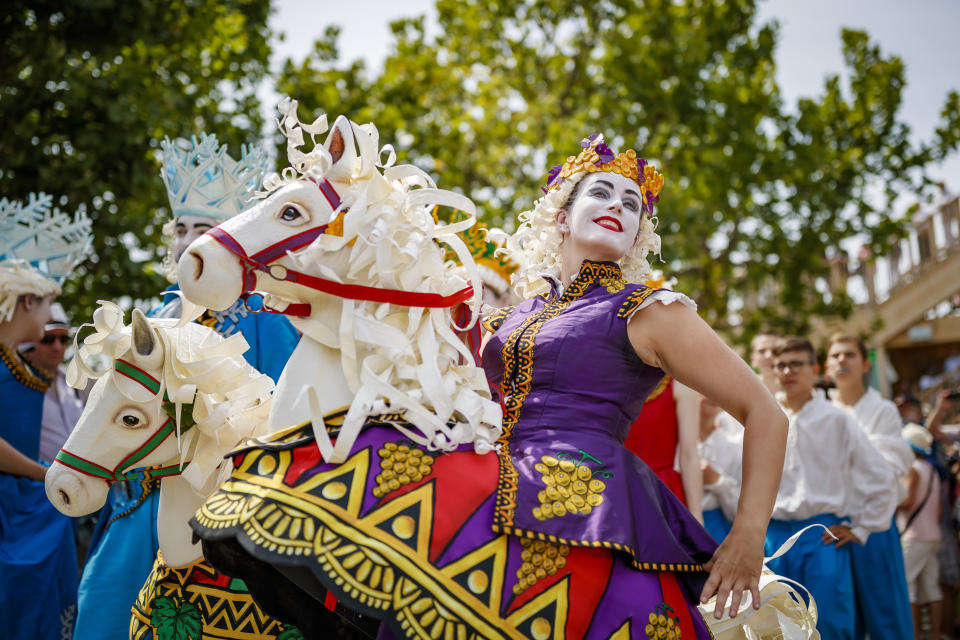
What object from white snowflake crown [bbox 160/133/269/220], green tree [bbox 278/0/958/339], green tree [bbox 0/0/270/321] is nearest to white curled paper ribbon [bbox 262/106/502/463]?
white snowflake crown [bbox 160/133/269/220]

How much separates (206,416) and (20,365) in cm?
273

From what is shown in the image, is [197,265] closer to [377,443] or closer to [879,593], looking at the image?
[377,443]

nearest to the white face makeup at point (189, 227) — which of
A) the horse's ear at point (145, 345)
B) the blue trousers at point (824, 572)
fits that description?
the horse's ear at point (145, 345)

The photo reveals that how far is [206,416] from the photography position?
2.80m

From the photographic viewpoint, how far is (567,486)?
7.64 ft

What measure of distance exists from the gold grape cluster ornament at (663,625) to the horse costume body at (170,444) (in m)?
1.13

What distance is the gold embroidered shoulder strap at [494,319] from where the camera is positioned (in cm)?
307

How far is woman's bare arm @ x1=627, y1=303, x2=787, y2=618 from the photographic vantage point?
2398 mm

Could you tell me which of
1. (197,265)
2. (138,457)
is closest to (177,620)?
(138,457)

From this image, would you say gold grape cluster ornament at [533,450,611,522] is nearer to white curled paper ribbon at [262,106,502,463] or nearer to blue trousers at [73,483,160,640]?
white curled paper ribbon at [262,106,502,463]

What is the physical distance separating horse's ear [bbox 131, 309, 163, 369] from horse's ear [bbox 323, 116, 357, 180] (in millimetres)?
843

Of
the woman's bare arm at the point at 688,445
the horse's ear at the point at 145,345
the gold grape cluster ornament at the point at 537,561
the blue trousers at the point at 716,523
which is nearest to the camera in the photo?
the gold grape cluster ornament at the point at 537,561

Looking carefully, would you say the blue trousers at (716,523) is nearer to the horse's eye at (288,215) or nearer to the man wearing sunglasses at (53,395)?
the man wearing sunglasses at (53,395)

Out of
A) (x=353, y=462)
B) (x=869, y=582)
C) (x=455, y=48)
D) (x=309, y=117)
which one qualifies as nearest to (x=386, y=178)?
(x=353, y=462)
